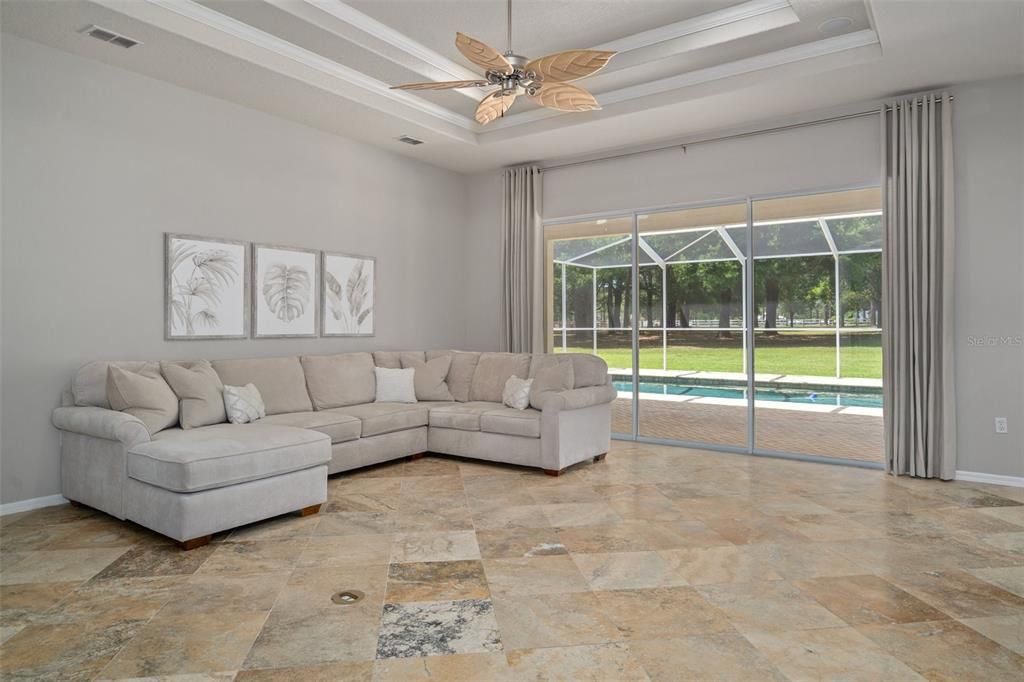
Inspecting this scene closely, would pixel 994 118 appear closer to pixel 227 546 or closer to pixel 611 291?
pixel 611 291

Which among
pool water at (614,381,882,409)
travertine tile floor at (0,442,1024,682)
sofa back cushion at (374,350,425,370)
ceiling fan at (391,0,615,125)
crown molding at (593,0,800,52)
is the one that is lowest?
travertine tile floor at (0,442,1024,682)

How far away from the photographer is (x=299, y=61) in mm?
4492

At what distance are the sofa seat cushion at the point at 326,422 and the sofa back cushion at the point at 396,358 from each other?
3.57ft

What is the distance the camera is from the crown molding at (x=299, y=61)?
3683 millimetres

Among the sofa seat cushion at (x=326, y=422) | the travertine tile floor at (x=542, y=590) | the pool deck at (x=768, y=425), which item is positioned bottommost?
the travertine tile floor at (x=542, y=590)

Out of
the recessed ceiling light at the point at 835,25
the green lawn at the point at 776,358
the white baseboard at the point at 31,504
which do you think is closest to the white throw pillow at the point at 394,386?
the green lawn at the point at 776,358

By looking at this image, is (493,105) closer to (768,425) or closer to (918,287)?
(918,287)

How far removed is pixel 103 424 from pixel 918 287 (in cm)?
560

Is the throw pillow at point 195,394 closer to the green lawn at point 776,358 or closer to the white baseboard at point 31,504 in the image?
the white baseboard at point 31,504

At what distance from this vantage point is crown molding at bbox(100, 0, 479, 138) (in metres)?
3.68

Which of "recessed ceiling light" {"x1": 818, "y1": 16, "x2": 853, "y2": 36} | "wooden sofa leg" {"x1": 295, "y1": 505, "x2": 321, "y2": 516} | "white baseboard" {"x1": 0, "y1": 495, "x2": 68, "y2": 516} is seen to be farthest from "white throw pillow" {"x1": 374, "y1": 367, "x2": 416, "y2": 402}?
"recessed ceiling light" {"x1": 818, "y1": 16, "x2": 853, "y2": 36}

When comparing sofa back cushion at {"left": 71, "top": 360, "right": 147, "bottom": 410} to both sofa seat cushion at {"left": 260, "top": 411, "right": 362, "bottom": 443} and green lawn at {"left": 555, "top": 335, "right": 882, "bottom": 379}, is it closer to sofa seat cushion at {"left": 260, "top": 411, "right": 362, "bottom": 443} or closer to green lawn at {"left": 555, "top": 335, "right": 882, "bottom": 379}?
sofa seat cushion at {"left": 260, "top": 411, "right": 362, "bottom": 443}

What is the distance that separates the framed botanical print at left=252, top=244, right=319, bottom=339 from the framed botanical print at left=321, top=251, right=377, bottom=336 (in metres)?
0.13

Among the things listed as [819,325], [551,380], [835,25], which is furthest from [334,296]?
[835,25]
